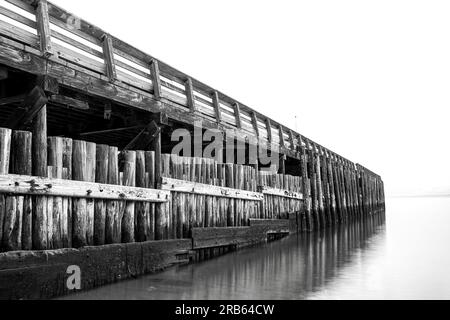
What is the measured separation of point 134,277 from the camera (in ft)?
21.6

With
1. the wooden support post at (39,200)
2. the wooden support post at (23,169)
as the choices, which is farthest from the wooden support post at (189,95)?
the wooden support post at (23,169)

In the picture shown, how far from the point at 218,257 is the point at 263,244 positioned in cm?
274

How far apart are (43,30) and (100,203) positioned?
9.60 ft

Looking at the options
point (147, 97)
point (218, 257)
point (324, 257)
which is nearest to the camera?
point (147, 97)

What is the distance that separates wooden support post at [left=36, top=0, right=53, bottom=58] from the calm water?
382cm

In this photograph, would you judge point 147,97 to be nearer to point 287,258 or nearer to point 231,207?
point 231,207

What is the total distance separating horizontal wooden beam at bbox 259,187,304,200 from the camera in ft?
39.8

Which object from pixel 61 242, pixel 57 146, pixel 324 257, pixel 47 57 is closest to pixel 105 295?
pixel 61 242

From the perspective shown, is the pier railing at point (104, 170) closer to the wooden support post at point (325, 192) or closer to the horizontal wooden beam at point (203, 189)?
the horizontal wooden beam at point (203, 189)

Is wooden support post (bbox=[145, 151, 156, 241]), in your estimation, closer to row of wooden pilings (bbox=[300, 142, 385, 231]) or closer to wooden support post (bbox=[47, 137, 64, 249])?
wooden support post (bbox=[47, 137, 64, 249])

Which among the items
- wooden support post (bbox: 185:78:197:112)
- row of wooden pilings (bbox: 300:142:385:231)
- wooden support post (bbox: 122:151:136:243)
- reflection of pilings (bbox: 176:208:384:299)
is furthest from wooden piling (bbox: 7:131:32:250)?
row of wooden pilings (bbox: 300:142:385:231)

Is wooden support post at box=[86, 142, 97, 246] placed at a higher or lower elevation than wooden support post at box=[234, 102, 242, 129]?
lower

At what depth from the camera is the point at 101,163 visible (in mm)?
6523

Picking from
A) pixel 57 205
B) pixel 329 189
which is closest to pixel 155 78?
pixel 57 205
